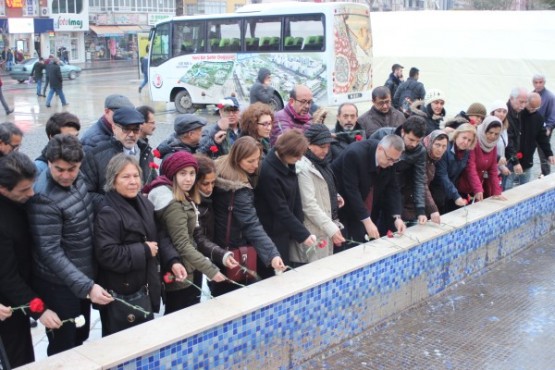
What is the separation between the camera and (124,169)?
3799 mm

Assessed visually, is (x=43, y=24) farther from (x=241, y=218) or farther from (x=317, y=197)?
(x=241, y=218)

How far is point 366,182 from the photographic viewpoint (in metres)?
5.43

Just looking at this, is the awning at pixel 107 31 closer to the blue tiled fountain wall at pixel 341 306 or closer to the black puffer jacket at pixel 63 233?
the blue tiled fountain wall at pixel 341 306

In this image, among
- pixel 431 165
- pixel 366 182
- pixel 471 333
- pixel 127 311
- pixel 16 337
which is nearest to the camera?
pixel 16 337

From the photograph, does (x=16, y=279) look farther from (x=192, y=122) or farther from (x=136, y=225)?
(x=192, y=122)

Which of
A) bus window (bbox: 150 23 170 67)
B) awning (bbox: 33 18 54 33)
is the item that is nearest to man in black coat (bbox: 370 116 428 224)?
bus window (bbox: 150 23 170 67)

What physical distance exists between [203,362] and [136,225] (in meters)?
0.89

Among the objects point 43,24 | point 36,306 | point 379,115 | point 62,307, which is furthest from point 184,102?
point 43,24

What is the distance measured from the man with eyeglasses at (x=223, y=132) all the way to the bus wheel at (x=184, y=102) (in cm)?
1579

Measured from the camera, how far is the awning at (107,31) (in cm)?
5360

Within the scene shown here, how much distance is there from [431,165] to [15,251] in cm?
392

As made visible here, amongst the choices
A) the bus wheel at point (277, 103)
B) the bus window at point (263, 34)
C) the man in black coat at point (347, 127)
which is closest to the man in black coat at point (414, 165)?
the man in black coat at point (347, 127)

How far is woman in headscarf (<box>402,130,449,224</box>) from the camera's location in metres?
5.93

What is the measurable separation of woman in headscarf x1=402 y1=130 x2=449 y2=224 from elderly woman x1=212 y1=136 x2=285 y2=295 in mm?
1954
